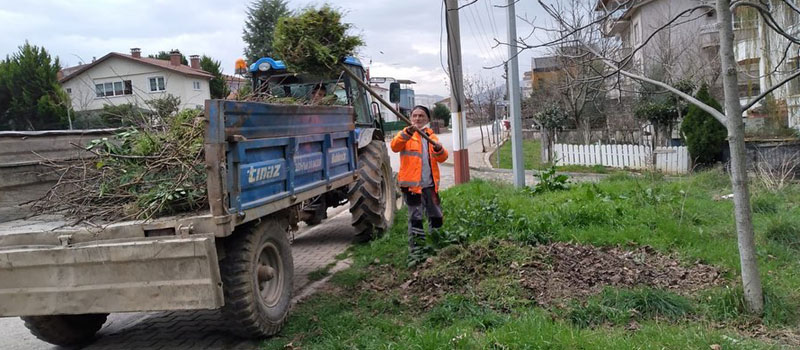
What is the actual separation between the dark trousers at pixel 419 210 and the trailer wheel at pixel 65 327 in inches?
124

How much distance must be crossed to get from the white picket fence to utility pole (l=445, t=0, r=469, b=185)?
3130 mm

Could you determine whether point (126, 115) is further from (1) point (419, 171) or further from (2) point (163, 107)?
(1) point (419, 171)

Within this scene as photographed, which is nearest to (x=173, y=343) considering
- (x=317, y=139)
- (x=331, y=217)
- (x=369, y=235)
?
(x=317, y=139)

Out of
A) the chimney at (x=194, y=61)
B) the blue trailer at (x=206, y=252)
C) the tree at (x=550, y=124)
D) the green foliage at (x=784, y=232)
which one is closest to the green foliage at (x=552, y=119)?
the tree at (x=550, y=124)

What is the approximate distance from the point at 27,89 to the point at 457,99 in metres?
32.2

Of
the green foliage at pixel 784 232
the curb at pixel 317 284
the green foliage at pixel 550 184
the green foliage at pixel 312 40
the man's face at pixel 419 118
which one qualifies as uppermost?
the green foliage at pixel 312 40

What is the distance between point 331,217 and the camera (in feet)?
37.3

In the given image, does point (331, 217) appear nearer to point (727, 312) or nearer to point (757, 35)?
point (727, 312)

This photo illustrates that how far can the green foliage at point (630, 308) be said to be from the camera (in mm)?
4297

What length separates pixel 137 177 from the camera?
15.3 ft

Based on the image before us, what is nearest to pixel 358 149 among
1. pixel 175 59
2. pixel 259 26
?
pixel 259 26

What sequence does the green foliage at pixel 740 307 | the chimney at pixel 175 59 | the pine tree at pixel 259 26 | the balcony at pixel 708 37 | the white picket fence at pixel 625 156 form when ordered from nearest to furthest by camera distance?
the green foliage at pixel 740 307
the white picket fence at pixel 625 156
the balcony at pixel 708 37
the pine tree at pixel 259 26
the chimney at pixel 175 59

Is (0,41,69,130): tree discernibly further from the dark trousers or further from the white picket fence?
the dark trousers

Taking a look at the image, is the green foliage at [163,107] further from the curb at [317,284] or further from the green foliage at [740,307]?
the green foliage at [740,307]
